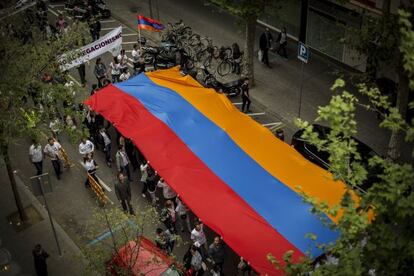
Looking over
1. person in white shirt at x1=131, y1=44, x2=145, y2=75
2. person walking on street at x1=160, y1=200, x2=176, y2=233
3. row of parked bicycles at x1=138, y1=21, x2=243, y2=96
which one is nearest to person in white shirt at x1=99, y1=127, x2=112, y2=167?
person walking on street at x1=160, y1=200, x2=176, y2=233

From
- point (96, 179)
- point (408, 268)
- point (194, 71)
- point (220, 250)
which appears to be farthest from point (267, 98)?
point (408, 268)

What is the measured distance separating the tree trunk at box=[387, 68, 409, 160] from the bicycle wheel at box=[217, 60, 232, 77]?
8338mm

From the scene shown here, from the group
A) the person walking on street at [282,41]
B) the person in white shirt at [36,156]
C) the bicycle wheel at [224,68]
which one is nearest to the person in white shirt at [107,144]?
the person in white shirt at [36,156]

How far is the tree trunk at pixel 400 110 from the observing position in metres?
16.6

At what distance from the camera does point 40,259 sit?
14344mm

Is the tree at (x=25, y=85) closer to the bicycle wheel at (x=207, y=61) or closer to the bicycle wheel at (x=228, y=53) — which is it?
the bicycle wheel at (x=207, y=61)

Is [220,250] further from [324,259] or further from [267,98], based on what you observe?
[267,98]

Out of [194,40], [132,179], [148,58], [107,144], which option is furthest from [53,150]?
[194,40]

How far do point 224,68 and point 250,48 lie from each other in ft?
6.88

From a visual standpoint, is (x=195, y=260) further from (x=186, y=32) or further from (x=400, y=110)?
(x=186, y=32)

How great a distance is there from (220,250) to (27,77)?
6.97 meters

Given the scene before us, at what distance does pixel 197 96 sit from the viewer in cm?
1839

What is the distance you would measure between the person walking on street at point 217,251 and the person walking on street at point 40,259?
436cm

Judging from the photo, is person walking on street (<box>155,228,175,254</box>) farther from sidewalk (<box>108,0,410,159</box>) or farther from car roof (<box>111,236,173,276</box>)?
sidewalk (<box>108,0,410,159</box>)
